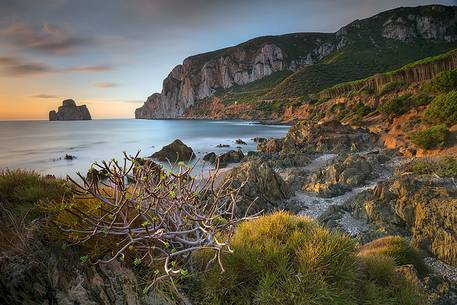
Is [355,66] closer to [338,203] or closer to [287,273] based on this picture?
[338,203]

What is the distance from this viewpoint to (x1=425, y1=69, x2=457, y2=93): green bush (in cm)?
3406

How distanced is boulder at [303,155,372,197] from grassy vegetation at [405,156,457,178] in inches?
108

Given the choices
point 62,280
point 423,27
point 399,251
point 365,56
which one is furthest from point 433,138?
point 423,27

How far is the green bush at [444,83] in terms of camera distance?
112 ft

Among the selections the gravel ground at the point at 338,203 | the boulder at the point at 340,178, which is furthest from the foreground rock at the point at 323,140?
the boulder at the point at 340,178

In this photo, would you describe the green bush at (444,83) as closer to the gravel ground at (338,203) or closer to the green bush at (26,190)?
the gravel ground at (338,203)

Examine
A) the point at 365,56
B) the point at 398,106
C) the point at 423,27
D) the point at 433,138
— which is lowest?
the point at 433,138

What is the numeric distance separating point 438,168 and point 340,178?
5.91 meters

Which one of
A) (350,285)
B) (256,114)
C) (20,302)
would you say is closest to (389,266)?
(350,285)

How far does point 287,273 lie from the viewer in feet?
12.6

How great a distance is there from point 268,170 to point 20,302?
605 inches

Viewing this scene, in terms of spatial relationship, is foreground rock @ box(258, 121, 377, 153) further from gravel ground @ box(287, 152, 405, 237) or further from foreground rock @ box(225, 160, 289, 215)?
foreground rock @ box(225, 160, 289, 215)

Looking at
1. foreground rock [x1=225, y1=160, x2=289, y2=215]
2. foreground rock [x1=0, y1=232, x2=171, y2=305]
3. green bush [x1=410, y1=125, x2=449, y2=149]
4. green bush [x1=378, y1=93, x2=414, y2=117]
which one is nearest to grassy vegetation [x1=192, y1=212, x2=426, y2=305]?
foreground rock [x1=0, y1=232, x2=171, y2=305]

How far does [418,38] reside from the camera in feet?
515
